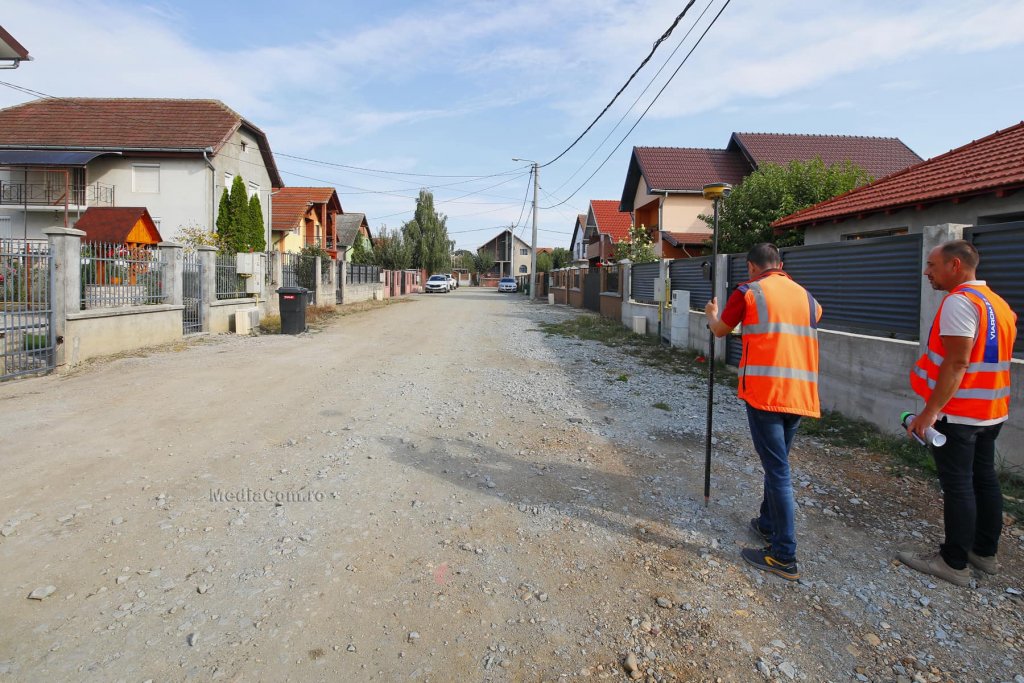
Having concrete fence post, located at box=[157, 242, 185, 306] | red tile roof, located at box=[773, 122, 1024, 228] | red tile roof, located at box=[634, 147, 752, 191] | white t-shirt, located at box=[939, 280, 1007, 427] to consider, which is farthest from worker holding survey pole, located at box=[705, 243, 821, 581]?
red tile roof, located at box=[634, 147, 752, 191]

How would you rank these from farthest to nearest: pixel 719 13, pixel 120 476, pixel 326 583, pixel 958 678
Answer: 1. pixel 719 13
2. pixel 120 476
3. pixel 326 583
4. pixel 958 678

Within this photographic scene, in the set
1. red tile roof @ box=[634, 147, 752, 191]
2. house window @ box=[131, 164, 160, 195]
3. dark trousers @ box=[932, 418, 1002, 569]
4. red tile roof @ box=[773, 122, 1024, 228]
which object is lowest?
dark trousers @ box=[932, 418, 1002, 569]

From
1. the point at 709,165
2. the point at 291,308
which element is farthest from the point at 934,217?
the point at 709,165

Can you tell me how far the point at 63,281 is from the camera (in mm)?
9102

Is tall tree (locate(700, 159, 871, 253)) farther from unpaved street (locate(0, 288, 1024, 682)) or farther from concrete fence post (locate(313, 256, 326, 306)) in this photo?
concrete fence post (locate(313, 256, 326, 306))

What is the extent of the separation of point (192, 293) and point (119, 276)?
3112 mm

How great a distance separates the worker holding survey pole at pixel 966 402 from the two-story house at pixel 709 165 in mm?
21289

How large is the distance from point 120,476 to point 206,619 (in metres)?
2.35

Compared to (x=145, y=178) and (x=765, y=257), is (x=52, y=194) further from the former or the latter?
(x=765, y=257)

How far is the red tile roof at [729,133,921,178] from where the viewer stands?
24.8 m

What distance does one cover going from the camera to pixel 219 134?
2556cm

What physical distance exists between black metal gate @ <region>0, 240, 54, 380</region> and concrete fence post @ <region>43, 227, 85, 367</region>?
0.06 m

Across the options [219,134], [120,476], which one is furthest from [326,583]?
[219,134]

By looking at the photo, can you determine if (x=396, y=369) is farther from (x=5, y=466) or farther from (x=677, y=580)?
(x=677, y=580)
